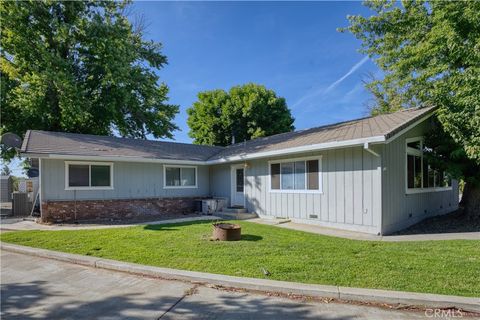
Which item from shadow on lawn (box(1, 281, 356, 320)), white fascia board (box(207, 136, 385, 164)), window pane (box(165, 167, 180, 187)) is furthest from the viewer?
window pane (box(165, 167, 180, 187))

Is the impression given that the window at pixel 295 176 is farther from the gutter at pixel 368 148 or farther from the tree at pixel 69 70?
the tree at pixel 69 70

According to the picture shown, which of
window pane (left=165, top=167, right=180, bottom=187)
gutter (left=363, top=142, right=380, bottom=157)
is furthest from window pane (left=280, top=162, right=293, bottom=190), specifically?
window pane (left=165, top=167, right=180, bottom=187)

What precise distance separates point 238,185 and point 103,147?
255 inches

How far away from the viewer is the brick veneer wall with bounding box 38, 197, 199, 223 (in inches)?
474

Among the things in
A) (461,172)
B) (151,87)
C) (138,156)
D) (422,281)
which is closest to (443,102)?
(461,172)

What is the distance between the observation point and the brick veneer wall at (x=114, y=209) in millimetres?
12039

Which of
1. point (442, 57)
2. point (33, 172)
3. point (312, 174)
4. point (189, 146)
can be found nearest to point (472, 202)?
point (442, 57)

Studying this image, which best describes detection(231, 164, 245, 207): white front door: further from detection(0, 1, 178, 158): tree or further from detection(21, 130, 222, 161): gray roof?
detection(0, 1, 178, 158): tree

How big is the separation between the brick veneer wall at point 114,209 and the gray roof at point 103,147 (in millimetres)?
2002

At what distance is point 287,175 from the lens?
39.5 ft

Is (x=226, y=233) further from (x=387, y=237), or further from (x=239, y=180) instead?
(x=239, y=180)

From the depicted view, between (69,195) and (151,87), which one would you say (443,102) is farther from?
(151,87)

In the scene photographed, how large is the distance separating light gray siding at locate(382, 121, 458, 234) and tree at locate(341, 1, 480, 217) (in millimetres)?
1223

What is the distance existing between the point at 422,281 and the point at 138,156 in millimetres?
11908
